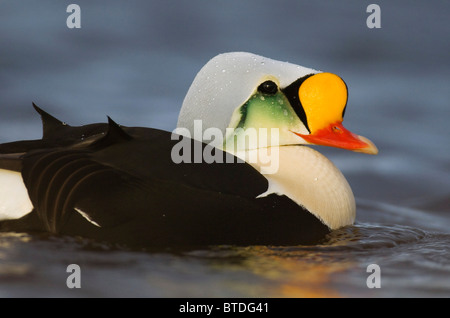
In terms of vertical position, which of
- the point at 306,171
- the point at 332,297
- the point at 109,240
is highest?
the point at 306,171

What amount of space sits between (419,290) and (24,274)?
1.60m

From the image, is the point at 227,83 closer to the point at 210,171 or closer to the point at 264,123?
the point at 264,123

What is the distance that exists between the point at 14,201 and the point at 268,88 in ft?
4.20

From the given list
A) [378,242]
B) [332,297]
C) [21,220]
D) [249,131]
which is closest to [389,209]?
[378,242]

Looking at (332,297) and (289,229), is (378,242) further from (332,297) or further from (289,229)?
(332,297)

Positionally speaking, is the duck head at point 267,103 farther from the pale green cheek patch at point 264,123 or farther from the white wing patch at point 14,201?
the white wing patch at point 14,201

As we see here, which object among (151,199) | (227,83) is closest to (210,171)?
(151,199)

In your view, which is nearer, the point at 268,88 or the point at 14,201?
the point at 14,201

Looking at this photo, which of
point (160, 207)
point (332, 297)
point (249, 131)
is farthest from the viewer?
point (249, 131)

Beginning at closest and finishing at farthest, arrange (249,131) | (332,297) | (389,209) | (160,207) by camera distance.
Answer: (332,297)
(160,207)
(249,131)
(389,209)

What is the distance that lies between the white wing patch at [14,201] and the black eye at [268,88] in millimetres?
1184

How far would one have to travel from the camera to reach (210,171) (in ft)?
13.4

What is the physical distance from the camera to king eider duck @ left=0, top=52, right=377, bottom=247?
4.01m

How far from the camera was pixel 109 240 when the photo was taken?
4.02 metres
